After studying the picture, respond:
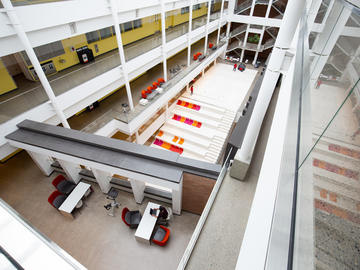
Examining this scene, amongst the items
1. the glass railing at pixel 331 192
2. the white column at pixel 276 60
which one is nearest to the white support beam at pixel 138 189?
the white column at pixel 276 60

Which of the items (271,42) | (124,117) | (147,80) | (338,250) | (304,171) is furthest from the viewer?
(271,42)

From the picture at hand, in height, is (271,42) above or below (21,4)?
below

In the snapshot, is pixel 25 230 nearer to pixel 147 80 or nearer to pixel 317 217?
pixel 317 217

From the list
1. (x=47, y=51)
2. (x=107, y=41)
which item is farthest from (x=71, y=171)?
(x=107, y=41)

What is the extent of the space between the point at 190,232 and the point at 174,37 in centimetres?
1063

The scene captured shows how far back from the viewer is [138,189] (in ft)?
21.0

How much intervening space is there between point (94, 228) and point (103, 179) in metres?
1.58

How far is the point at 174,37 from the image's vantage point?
38.3ft

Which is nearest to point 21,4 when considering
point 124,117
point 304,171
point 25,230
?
point 124,117

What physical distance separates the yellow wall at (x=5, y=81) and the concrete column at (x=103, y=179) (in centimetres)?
467

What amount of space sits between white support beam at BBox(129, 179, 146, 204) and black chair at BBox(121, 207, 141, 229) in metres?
0.54

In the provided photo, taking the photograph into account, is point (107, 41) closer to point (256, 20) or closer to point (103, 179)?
point (103, 179)

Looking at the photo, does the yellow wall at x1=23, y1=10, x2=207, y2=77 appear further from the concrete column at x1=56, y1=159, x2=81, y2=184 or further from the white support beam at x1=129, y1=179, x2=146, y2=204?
the white support beam at x1=129, y1=179, x2=146, y2=204

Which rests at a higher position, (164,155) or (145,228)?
(164,155)
